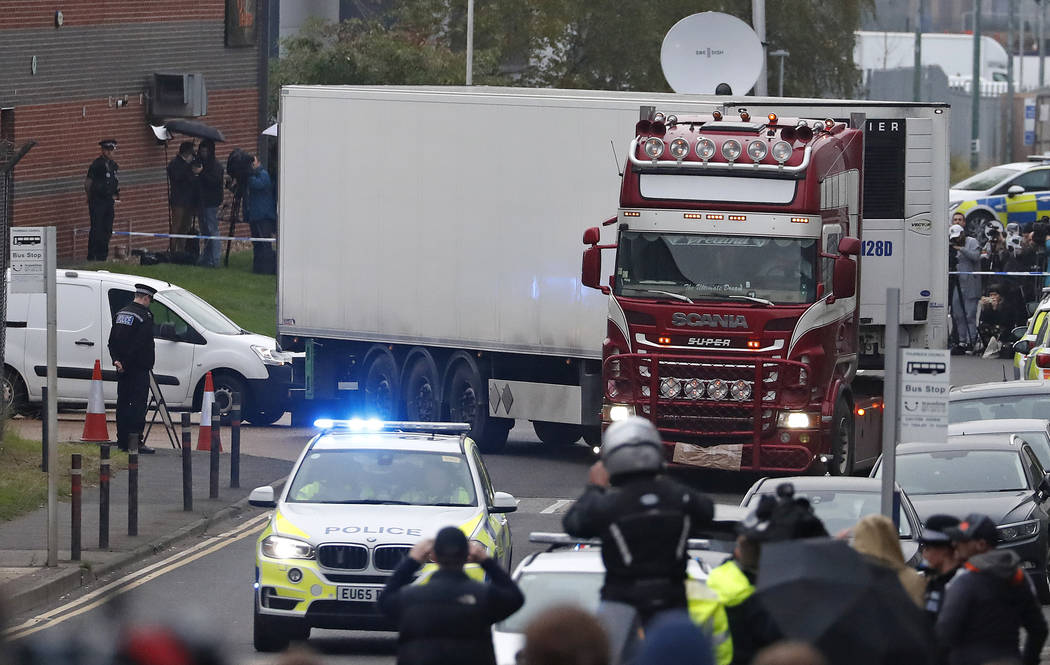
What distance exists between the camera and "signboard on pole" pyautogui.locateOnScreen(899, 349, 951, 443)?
494 inches

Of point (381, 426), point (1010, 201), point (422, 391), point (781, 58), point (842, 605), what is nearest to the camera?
point (842, 605)

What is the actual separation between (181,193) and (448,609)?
3174cm

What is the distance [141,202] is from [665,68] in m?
16.8

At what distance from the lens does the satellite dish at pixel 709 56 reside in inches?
1045

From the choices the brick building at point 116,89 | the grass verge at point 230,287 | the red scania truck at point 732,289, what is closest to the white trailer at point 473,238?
the red scania truck at point 732,289

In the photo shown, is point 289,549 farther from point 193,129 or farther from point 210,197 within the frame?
point 193,129

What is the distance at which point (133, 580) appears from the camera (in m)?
16.5

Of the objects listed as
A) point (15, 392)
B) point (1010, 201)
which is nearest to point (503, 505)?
point (15, 392)

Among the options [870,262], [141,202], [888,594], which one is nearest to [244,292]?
[141,202]

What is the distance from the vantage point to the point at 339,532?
13.5 m

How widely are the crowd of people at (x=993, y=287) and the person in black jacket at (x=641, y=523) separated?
26590 millimetres

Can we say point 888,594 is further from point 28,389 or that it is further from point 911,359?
point 28,389

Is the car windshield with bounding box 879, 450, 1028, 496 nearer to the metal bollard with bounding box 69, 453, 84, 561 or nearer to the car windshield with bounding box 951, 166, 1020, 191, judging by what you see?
the metal bollard with bounding box 69, 453, 84, 561

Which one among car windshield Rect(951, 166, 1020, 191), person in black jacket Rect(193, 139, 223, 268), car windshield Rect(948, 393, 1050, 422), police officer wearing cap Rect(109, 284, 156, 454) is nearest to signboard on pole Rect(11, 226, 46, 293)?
police officer wearing cap Rect(109, 284, 156, 454)
